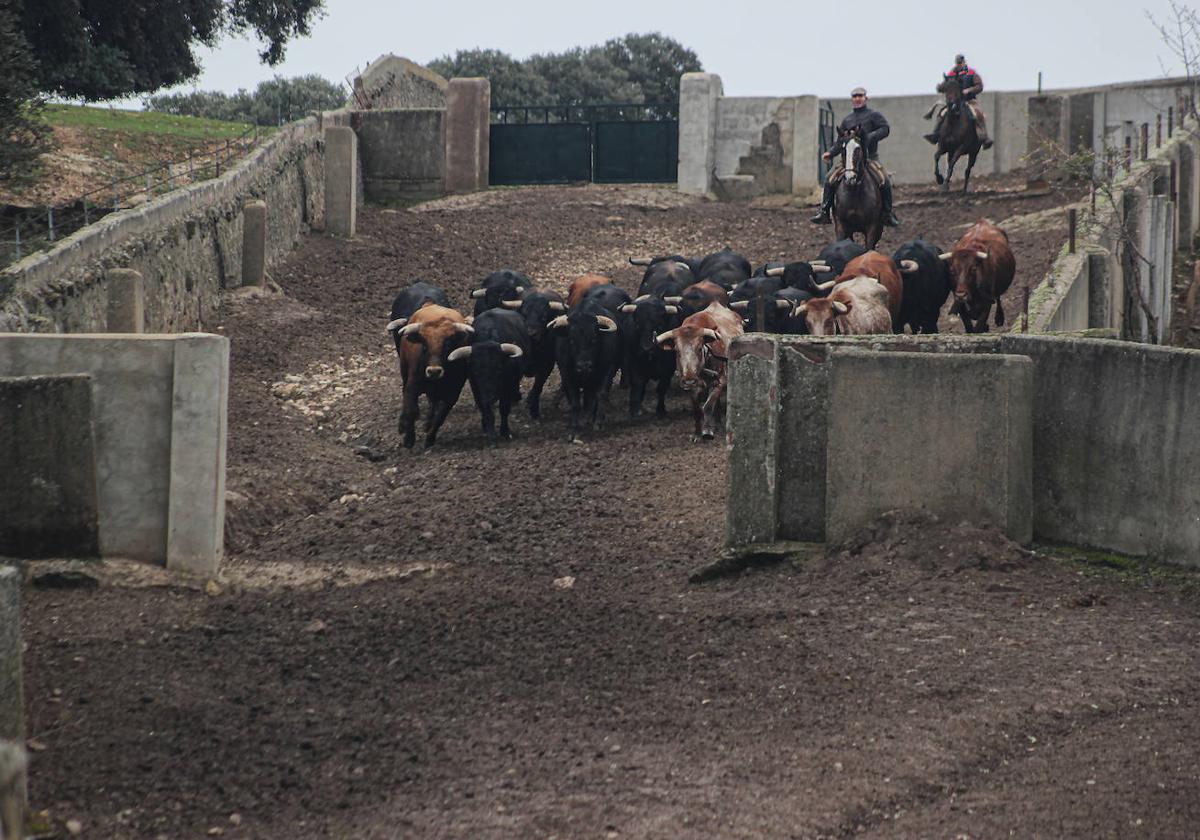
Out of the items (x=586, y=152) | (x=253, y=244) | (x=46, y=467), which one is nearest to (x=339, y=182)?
(x=253, y=244)

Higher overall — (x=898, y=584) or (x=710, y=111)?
(x=710, y=111)

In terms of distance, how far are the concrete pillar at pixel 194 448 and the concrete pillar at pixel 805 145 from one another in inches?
958

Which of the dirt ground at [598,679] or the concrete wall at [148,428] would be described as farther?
the concrete wall at [148,428]

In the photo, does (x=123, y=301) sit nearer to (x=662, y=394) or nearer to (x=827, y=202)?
(x=662, y=394)

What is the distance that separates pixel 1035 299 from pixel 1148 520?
29.2 ft

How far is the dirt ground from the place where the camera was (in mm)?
7895

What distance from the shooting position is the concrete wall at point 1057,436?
11.0 metres

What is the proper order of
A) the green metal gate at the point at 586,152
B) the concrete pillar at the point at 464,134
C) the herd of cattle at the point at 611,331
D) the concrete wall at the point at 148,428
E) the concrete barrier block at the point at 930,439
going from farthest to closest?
the green metal gate at the point at 586,152, the concrete pillar at the point at 464,134, the herd of cattle at the point at 611,331, the concrete wall at the point at 148,428, the concrete barrier block at the point at 930,439

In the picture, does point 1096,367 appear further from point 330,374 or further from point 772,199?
point 772,199

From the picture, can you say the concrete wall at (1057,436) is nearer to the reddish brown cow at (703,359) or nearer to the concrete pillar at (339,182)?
the reddish brown cow at (703,359)

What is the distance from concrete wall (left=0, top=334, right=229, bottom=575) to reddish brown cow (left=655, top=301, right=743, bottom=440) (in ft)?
18.8

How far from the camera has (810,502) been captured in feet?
39.9

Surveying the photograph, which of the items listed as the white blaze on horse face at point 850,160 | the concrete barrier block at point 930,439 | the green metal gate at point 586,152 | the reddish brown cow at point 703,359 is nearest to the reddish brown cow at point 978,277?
the white blaze on horse face at point 850,160

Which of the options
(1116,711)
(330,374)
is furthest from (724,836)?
(330,374)
